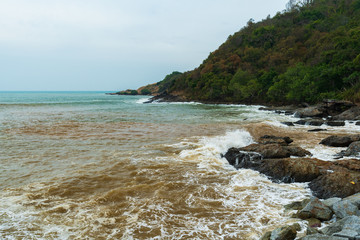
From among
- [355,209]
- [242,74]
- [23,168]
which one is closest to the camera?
[355,209]

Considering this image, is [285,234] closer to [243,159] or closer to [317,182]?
[317,182]

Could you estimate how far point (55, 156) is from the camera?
1203 cm

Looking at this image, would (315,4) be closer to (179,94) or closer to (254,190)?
(179,94)

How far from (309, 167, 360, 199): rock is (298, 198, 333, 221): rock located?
5.27 ft

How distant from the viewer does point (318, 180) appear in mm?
7867

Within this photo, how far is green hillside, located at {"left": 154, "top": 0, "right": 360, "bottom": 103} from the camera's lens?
3938 centimetres

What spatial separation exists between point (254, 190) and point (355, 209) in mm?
2952

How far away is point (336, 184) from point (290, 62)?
7085 cm

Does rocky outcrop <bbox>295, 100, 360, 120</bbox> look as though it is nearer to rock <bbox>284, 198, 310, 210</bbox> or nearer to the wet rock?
the wet rock

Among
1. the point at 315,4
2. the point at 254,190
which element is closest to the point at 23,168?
the point at 254,190

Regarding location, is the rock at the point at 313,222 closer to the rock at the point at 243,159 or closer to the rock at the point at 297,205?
the rock at the point at 297,205

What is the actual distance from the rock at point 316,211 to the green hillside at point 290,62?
3366 centimetres

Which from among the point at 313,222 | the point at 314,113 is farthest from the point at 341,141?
the point at 314,113

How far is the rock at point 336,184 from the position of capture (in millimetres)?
6977
